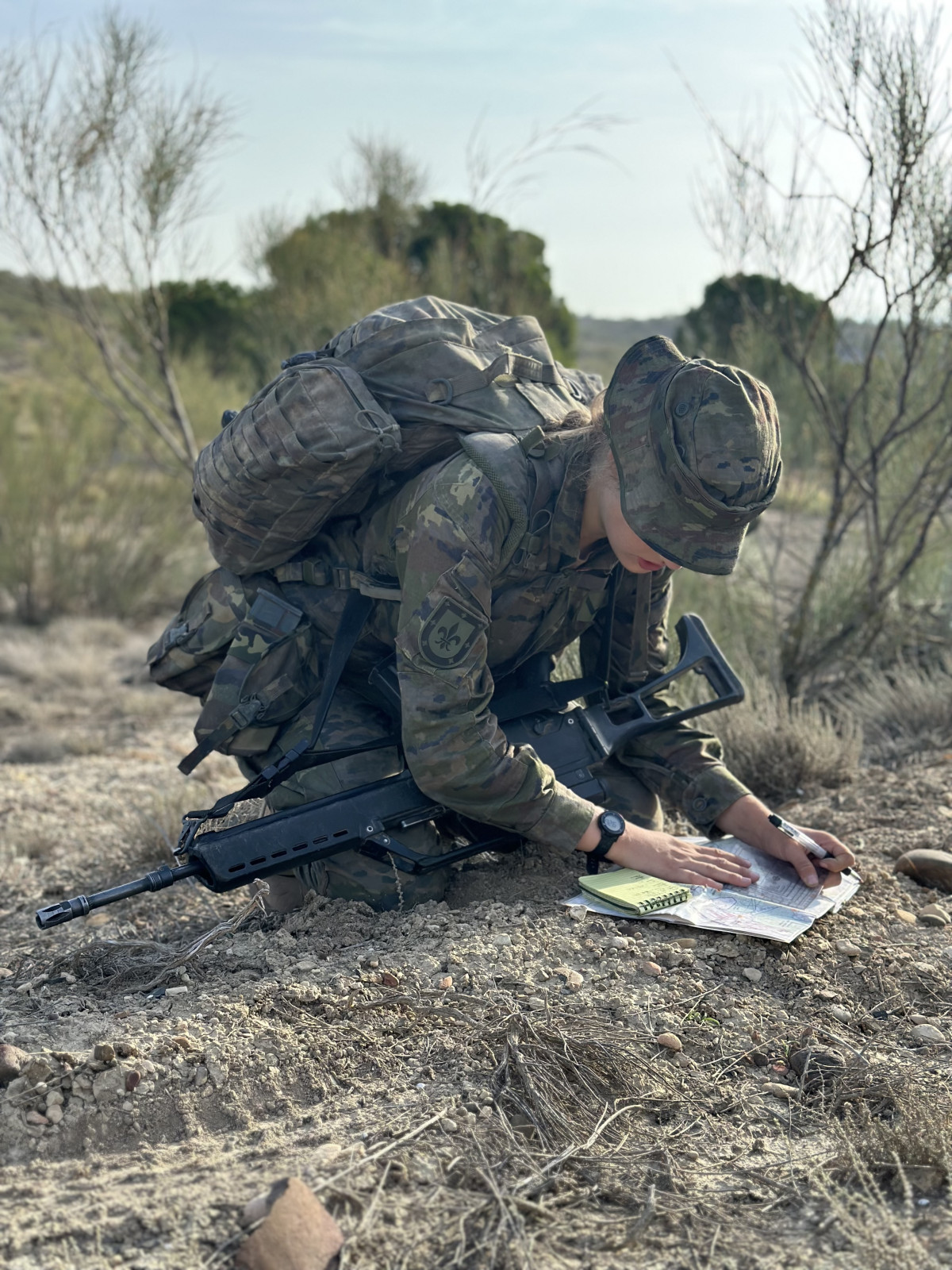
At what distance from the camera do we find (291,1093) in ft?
6.82

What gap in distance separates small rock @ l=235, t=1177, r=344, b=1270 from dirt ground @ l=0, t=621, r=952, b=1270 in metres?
0.06

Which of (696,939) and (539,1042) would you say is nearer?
(539,1042)

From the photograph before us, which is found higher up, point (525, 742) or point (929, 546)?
point (929, 546)

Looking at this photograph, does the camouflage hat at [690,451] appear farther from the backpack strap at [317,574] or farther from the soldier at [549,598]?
the backpack strap at [317,574]

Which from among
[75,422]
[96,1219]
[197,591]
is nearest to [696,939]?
[96,1219]

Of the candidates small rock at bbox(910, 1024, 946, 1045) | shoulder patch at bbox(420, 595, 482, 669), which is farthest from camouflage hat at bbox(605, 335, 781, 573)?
small rock at bbox(910, 1024, 946, 1045)

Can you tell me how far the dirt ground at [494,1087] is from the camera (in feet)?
5.66

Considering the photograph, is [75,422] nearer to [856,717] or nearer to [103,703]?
[103,703]

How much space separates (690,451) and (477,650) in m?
0.67

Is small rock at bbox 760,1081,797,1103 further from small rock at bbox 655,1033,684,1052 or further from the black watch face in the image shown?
the black watch face

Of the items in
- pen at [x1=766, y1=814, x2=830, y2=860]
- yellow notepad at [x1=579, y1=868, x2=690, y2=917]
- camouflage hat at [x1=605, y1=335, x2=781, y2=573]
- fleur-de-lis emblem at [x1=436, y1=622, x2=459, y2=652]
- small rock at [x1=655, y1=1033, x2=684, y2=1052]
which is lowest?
small rock at [x1=655, y1=1033, x2=684, y2=1052]

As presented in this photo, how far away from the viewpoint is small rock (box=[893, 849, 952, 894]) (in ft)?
9.86

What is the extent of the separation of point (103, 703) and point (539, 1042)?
5549mm

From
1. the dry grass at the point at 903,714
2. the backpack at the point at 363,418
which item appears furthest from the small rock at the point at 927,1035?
the dry grass at the point at 903,714
